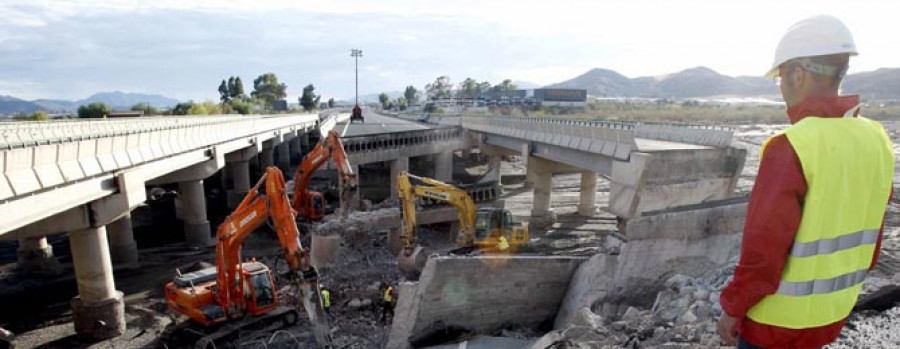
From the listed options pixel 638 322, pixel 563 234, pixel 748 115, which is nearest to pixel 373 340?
pixel 638 322

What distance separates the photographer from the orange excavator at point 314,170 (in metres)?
17.6

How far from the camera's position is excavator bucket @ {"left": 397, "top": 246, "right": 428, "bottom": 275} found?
17844 millimetres

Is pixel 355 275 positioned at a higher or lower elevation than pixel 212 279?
lower

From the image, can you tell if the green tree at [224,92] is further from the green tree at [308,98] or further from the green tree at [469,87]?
the green tree at [469,87]

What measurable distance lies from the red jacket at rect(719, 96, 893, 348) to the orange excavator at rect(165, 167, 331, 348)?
30.3ft

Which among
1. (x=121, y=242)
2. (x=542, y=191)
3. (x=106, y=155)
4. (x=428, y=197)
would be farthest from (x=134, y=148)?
(x=542, y=191)

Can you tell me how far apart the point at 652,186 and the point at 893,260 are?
566 cm

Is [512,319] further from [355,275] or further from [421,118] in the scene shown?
[421,118]

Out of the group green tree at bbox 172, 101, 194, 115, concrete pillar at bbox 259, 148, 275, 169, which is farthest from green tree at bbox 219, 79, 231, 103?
concrete pillar at bbox 259, 148, 275, 169

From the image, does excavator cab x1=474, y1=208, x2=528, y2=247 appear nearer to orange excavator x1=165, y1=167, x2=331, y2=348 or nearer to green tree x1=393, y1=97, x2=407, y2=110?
orange excavator x1=165, y1=167, x2=331, y2=348

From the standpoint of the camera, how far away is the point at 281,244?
10.5 metres

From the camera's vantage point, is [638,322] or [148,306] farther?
[148,306]

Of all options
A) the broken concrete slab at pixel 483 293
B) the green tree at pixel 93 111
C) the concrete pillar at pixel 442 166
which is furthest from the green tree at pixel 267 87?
the broken concrete slab at pixel 483 293

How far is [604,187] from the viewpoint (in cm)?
3694
